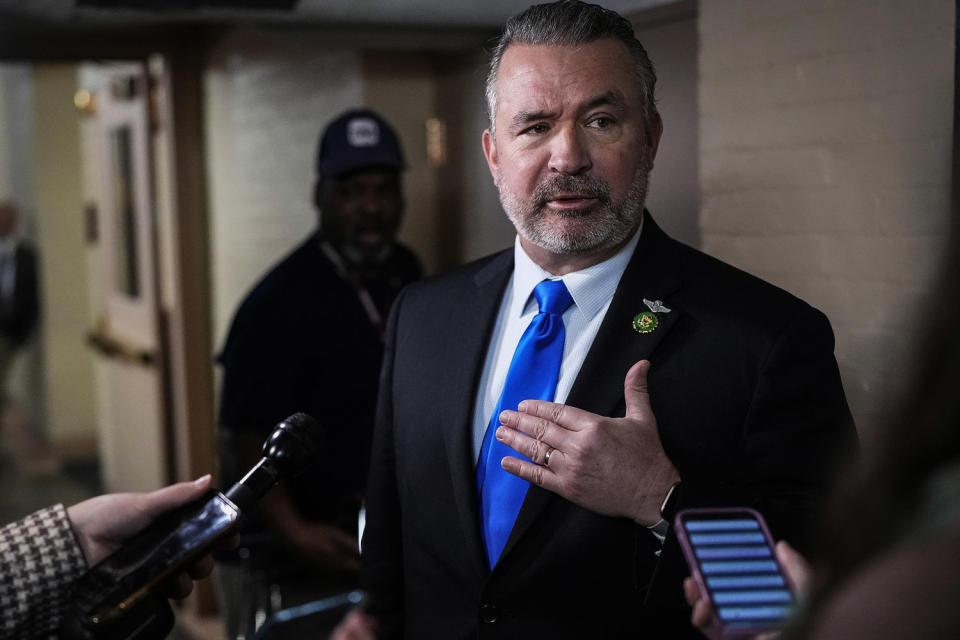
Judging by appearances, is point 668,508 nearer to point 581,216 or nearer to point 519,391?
point 519,391

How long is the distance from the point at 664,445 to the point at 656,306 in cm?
21

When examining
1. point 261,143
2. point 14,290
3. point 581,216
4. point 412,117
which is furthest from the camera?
point 14,290

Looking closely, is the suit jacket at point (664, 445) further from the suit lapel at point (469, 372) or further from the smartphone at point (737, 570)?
the smartphone at point (737, 570)

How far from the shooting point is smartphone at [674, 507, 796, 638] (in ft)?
2.72

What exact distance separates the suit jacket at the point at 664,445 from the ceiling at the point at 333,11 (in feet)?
4.27

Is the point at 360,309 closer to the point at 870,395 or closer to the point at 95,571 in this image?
the point at 870,395

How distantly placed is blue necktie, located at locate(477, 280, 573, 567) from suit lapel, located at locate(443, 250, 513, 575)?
0.7 inches

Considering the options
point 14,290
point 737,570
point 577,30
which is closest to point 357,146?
point 577,30

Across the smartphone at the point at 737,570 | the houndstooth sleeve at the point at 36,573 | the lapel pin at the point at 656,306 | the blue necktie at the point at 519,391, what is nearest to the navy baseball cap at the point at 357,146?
the blue necktie at the point at 519,391

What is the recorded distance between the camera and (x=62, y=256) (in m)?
6.88

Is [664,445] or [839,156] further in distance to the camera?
[839,156]

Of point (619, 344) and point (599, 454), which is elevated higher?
point (619, 344)

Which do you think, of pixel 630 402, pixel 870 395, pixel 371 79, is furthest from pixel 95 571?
pixel 371 79

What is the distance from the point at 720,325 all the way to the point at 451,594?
0.59m
